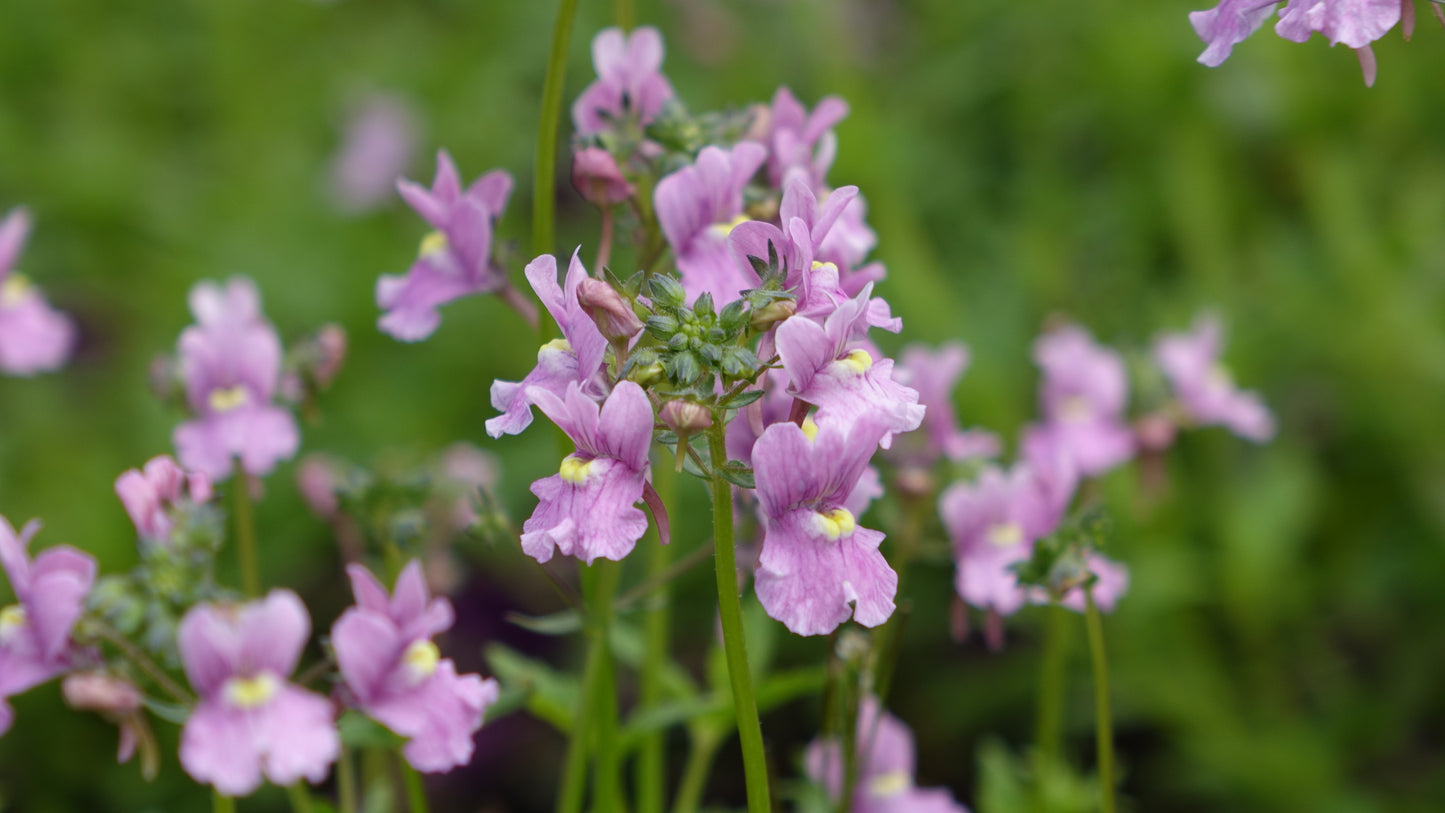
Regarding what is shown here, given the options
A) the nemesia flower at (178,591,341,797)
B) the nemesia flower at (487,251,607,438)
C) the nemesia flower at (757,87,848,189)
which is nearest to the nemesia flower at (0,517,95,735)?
the nemesia flower at (178,591,341,797)

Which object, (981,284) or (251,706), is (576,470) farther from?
(981,284)

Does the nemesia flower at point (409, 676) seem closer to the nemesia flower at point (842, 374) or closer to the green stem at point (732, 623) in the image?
the green stem at point (732, 623)

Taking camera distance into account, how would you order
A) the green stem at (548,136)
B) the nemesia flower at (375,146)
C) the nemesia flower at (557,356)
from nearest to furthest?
the nemesia flower at (557,356) < the green stem at (548,136) < the nemesia flower at (375,146)

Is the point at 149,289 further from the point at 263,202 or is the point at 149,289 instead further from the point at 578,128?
the point at 578,128

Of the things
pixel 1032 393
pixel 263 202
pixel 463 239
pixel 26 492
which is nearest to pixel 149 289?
pixel 263 202

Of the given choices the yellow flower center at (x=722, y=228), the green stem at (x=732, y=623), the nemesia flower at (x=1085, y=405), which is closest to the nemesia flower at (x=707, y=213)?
the yellow flower center at (x=722, y=228)

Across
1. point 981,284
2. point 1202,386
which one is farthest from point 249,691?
point 981,284

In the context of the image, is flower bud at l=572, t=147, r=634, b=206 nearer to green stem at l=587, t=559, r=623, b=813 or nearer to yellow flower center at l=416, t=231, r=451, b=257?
yellow flower center at l=416, t=231, r=451, b=257
